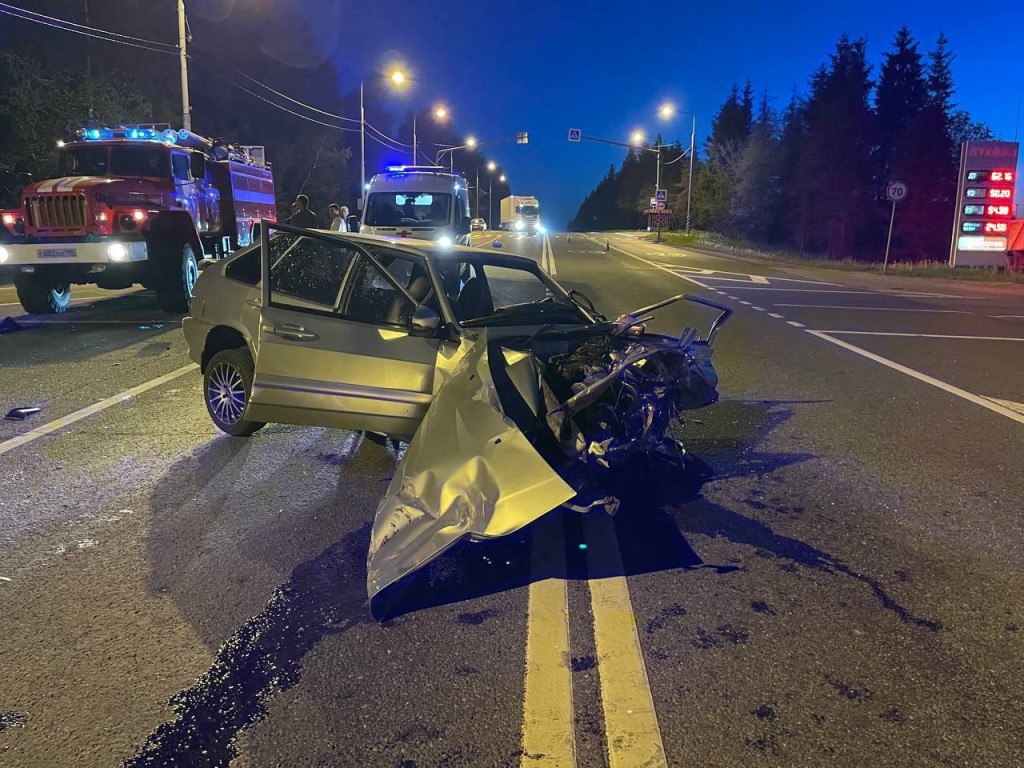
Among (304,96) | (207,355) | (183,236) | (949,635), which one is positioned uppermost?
(304,96)

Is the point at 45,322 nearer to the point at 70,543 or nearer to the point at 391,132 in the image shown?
the point at 70,543

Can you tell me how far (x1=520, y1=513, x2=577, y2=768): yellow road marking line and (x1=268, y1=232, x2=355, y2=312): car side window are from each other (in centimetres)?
233

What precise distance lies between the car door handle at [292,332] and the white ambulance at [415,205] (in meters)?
12.7

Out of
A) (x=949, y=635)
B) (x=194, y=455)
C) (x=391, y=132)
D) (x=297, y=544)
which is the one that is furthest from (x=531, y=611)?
(x=391, y=132)

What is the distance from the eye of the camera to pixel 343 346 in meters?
5.00

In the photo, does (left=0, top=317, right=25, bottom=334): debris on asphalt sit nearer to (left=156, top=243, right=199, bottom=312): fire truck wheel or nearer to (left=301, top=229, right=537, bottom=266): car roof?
(left=156, top=243, right=199, bottom=312): fire truck wheel

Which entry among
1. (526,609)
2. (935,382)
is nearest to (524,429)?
(526,609)

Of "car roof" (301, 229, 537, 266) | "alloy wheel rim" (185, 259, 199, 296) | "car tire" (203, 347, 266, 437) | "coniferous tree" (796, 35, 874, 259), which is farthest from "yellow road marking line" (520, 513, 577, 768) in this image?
"coniferous tree" (796, 35, 874, 259)

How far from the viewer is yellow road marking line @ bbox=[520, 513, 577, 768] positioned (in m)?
2.53

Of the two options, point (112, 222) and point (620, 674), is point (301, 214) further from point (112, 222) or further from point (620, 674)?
point (620, 674)

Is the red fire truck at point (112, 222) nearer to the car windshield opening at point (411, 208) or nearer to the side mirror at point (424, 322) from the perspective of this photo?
the car windshield opening at point (411, 208)

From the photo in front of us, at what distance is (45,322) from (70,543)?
8.84 m

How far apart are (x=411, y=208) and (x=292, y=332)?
1354 centimetres

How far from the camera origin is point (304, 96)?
60.3 metres
